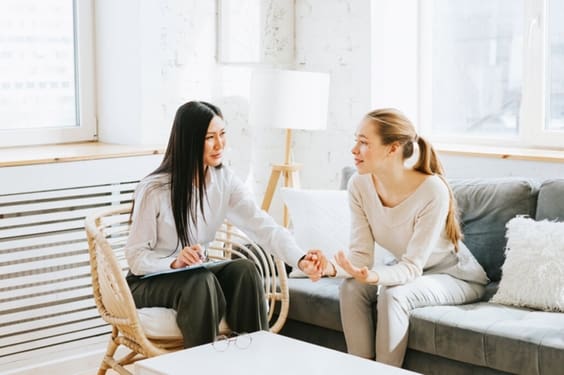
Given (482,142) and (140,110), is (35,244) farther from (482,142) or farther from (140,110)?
(482,142)

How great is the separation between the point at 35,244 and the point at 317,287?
115 centimetres

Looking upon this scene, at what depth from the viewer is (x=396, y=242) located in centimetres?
311

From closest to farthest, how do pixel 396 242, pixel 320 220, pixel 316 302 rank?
pixel 396 242 → pixel 316 302 → pixel 320 220

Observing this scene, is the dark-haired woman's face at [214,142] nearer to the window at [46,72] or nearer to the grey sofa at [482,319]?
the grey sofa at [482,319]

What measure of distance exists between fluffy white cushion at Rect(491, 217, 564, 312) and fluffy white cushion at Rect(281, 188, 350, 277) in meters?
0.70

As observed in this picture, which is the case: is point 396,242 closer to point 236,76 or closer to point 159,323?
point 159,323

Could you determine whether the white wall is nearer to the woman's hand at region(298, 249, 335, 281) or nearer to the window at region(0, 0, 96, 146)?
the window at region(0, 0, 96, 146)

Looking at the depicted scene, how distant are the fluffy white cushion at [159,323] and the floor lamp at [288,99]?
50.6 inches

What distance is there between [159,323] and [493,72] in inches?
85.6

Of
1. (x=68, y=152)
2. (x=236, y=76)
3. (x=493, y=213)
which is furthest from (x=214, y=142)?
(x=236, y=76)

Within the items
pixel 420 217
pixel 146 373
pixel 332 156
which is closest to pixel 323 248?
pixel 420 217

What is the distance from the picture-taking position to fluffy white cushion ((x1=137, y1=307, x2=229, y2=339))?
285cm

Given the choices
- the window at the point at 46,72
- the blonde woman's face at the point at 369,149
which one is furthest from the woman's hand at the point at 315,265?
the window at the point at 46,72

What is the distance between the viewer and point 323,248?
3.53 meters
